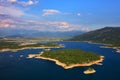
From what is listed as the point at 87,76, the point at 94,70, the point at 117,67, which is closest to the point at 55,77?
the point at 87,76

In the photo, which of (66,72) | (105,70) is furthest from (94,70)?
(66,72)

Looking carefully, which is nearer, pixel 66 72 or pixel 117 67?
pixel 66 72

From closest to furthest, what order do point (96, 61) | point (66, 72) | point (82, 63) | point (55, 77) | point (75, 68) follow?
point (55, 77) < point (66, 72) < point (75, 68) < point (82, 63) < point (96, 61)

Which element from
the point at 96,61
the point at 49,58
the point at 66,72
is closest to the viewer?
the point at 66,72

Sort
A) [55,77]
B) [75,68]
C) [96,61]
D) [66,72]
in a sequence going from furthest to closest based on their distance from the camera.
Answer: [96,61] → [75,68] → [66,72] → [55,77]

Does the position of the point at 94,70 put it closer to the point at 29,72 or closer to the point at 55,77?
the point at 55,77

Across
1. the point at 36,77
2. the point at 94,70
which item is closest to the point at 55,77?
the point at 36,77

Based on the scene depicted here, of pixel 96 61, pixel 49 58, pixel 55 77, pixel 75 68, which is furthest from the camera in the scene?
pixel 49 58

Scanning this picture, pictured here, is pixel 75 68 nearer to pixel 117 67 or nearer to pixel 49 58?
pixel 117 67

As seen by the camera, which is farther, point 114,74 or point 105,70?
point 105,70
